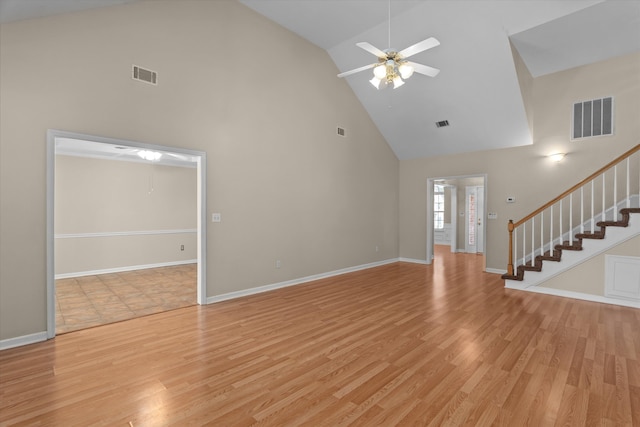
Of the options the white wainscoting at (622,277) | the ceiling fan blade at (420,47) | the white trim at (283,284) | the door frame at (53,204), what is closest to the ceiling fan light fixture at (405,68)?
the ceiling fan blade at (420,47)

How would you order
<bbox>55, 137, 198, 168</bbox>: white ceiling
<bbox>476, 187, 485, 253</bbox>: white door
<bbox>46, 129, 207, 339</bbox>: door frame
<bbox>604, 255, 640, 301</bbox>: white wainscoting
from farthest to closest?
<bbox>476, 187, 485, 253</bbox>: white door → <bbox>55, 137, 198, 168</bbox>: white ceiling → <bbox>604, 255, 640, 301</bbox>: white wainscoting → <bbox>46, 129, 207, 339</bbox>: door frame

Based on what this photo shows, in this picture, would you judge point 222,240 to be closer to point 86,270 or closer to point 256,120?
point 256,120

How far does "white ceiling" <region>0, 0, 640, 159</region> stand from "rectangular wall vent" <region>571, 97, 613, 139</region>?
782 mm

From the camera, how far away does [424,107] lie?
21.6 feet

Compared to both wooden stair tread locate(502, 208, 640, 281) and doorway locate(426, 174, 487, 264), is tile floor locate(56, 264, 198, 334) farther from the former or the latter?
doorway locate(426, 174, 487, 264)

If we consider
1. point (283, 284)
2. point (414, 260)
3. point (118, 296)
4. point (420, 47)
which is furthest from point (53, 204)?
point (414, 260)

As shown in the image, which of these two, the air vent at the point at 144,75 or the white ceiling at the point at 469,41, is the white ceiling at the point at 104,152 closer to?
the air vent at the point at 144,75

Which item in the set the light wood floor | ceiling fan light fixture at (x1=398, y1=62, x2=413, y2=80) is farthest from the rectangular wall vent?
ceiling fan light fixture at (x1=398, y1=62, x2=413, y2=80)

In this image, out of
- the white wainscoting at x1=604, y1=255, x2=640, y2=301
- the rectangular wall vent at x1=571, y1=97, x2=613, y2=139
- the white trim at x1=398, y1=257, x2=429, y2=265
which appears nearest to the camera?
the white wainscoting at x1=604, y1=255, x2=640, y2=301

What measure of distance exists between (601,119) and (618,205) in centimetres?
163

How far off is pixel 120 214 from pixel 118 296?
109 inches

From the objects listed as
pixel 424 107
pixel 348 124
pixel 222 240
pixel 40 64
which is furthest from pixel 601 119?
pixel 40 64

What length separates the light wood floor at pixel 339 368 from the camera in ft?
6.75

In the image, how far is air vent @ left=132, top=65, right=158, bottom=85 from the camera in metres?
3.79
